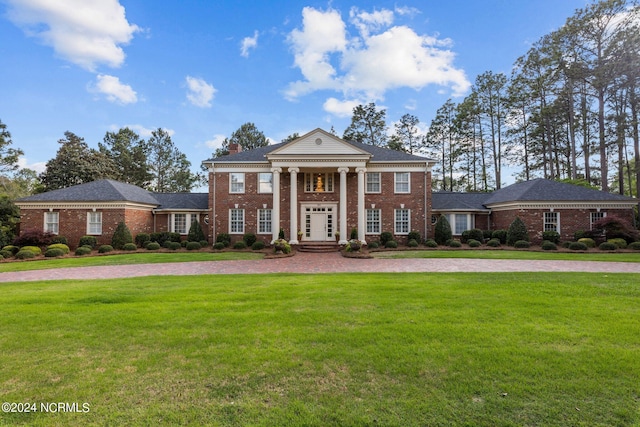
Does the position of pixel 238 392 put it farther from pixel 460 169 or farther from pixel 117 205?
pixel 460 169

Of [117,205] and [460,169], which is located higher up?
[460,169]

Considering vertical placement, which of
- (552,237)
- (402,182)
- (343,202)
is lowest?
(552,237)

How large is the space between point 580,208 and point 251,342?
25771 mm

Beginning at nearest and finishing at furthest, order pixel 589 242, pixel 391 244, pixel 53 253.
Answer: pixel 53 253, pixel 589 242, pixel 391 244

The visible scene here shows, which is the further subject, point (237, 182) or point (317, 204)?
point (237, 182)

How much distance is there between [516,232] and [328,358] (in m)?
21.2

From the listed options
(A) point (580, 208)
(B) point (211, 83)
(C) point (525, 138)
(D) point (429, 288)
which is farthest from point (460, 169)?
(D) point (429, 288)

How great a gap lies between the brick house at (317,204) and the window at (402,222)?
3.0 inches

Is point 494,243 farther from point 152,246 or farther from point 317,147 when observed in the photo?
point 152,246

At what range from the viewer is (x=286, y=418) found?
8.84ft

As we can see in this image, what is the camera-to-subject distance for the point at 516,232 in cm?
2034

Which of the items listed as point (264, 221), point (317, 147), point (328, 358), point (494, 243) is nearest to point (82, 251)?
point (264, 221)

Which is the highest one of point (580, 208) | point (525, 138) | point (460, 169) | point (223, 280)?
point (525, 138)

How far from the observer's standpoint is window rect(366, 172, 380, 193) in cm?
2292
